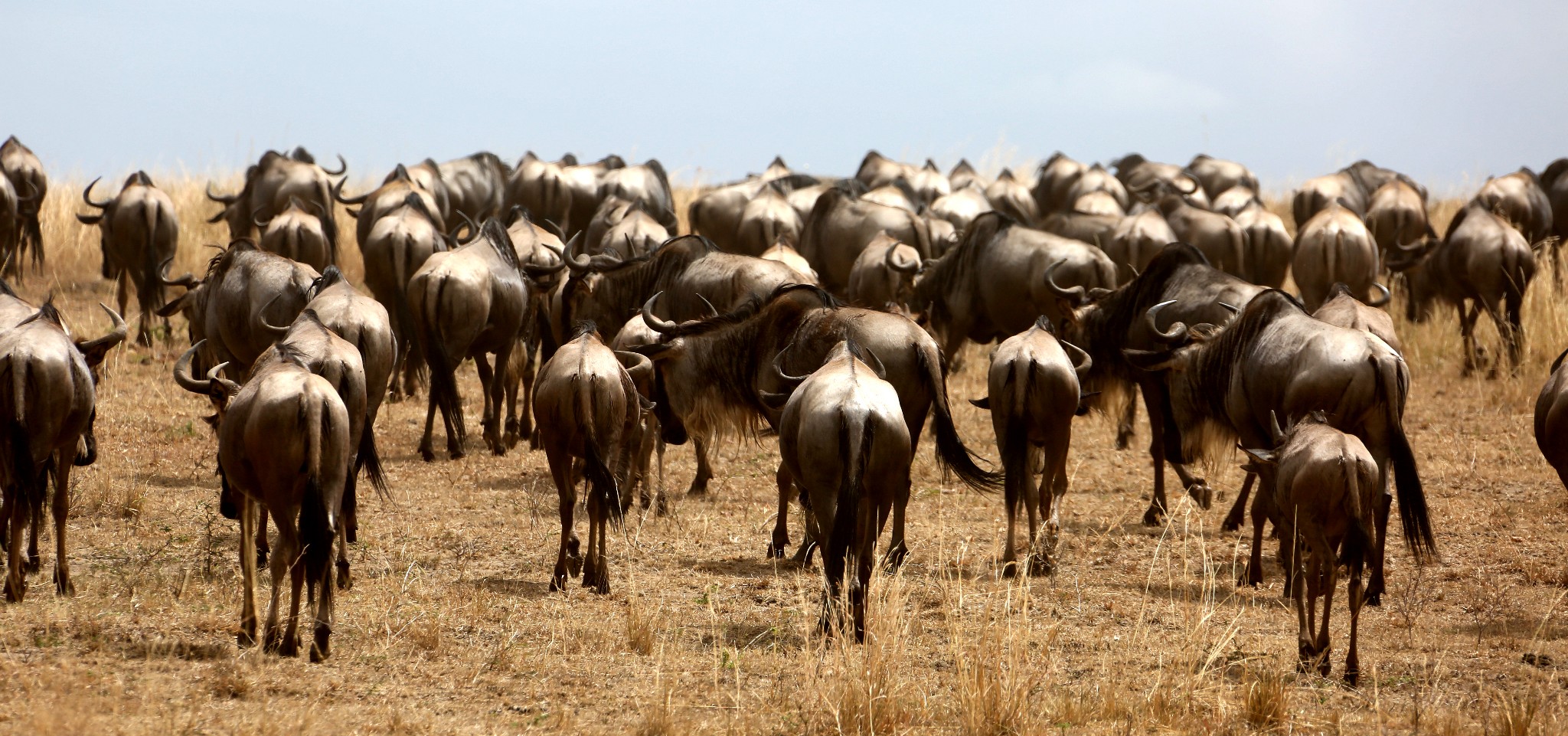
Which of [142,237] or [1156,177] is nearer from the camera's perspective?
[142,237]

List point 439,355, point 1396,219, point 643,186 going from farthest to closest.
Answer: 1. point 643,186
2. point 1396,219
3. point 439,355

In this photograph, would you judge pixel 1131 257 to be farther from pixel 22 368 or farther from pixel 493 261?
pixel 22 368

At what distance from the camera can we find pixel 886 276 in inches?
524

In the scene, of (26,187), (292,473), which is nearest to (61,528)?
(292,473)

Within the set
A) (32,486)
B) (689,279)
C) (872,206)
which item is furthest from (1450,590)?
(872,206)

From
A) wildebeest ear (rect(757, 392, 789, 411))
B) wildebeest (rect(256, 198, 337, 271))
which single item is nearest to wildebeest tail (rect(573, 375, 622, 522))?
wildebeest ear (rect(757, 392, 789, 411))

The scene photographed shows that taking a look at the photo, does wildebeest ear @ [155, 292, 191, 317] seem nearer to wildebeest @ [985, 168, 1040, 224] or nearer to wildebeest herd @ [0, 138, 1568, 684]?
wildebeest herd @ [0, 138, 1568, 684]

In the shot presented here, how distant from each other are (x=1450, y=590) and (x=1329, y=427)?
7.30 ft

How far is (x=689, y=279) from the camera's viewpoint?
34.3 feet

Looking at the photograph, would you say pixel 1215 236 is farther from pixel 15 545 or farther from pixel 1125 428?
pixel 15 545

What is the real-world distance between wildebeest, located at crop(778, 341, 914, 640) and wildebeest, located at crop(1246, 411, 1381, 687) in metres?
1.54

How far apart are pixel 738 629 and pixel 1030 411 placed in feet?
6.65

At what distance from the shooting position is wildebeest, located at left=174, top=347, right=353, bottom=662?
220 inches

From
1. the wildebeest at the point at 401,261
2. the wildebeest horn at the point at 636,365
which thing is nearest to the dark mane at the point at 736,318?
the wildebeest horn at the point at 636,365
